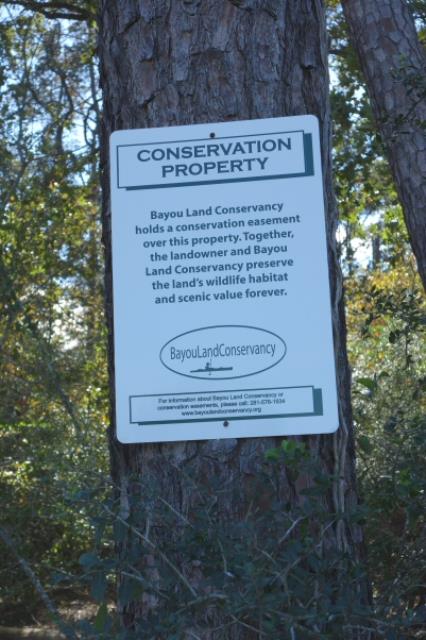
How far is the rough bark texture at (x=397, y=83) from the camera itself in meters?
5.61

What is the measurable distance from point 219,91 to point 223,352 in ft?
2.24

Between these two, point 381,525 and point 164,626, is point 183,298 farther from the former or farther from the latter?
point 381,525

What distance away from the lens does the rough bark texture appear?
5613 mm

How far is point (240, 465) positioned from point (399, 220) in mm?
5904

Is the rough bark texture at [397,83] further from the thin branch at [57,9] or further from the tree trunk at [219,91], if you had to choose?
the thin branch at [57,9]

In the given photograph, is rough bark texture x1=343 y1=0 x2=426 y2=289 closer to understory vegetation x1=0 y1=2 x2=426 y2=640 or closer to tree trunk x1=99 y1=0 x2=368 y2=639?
understory vegetation x1=0 y1=2 x2=426 y2=640

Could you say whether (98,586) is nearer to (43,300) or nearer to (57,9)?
(43,300)

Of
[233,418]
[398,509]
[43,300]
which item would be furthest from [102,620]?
[43,300]

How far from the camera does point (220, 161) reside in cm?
259

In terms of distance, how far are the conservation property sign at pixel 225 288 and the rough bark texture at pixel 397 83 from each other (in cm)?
296

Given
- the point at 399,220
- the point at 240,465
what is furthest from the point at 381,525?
the point at 399,220

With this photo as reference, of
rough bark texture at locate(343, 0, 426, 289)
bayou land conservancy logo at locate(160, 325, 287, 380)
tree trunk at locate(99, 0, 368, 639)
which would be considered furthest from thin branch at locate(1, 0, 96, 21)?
bayou land conservancy logo at locate(160, 325, 287, 380)

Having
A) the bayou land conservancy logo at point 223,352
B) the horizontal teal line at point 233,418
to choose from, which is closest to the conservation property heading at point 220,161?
the bayou land conservancy logo at point 223,352

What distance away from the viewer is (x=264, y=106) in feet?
8.59
